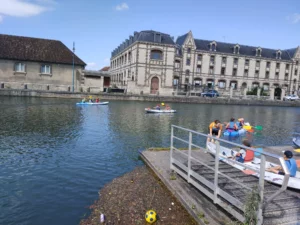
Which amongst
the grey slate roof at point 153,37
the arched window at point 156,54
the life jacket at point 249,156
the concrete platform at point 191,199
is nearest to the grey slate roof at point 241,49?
the grey slate roof at point 153,37

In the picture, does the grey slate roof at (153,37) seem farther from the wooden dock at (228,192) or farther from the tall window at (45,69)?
the wooden dock at (228,192)

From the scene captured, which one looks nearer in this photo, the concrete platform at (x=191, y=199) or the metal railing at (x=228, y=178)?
the metal railing at (x=228, y=178)

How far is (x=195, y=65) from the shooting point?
2926 inches

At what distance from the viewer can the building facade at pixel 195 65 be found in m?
61.0

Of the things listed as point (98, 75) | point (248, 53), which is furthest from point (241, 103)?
A: point (98, 75)

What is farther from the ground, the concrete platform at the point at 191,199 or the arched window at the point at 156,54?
the arched window at the point at 156,54

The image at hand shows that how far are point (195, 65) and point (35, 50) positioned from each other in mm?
42381

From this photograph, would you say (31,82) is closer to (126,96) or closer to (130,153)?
(126,96)

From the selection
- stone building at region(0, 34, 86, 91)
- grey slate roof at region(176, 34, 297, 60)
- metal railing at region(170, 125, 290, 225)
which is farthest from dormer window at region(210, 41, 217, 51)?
metal railing at region(170, 125, 290, 225)

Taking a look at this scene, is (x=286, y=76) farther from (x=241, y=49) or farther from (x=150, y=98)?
(x=150, y=98)

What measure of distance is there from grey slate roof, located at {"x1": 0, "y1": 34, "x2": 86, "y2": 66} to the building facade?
1496cm

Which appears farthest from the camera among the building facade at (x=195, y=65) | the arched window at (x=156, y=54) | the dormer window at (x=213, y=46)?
the dormer window at (x=213, y=46)

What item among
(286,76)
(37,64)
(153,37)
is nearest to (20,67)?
(37,64)

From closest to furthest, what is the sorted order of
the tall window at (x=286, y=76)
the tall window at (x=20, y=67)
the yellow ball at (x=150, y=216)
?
1. the yellow ball at (x=150, y=216)
2. the tall window at (x=20, y=67)
3. the tall window at (x=286, y=76)
